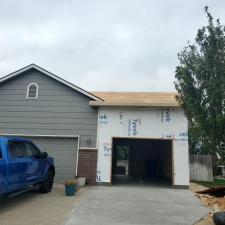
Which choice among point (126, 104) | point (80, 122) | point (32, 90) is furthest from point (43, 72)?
point (126, 104)

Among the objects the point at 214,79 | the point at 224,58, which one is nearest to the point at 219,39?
the point at 224,58

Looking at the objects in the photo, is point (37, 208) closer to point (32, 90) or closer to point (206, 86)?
point (206, 86)

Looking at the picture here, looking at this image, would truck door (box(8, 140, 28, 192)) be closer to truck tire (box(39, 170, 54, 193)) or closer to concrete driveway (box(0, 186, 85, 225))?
concrete driveway (box(0, 186, 85, 225))

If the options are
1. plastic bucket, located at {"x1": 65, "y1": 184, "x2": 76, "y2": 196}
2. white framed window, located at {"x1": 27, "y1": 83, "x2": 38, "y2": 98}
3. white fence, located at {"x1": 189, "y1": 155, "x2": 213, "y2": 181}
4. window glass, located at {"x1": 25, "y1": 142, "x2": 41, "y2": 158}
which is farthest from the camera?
white fence, located at {"x1": 189, "y1": 155, "x2": 213, "y2": 181}

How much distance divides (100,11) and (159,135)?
19.5 ft

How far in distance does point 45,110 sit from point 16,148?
225 inches

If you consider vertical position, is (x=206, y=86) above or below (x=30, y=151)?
above

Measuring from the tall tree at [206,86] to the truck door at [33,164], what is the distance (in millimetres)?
4875

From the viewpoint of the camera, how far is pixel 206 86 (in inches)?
309

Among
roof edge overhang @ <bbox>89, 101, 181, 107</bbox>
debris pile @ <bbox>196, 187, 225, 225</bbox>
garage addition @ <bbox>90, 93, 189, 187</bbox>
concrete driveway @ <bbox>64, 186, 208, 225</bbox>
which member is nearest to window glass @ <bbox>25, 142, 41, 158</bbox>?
concrete driveway @ <bbox>64, 186, 208, 225</bbox>

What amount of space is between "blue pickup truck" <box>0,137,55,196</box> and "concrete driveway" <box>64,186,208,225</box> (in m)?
1.58

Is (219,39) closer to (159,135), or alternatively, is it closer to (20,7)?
(159,135)

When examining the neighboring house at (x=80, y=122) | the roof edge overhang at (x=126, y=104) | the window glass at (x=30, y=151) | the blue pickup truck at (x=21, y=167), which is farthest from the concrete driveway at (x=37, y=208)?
the roof edge overhang at (x=126, y=104)

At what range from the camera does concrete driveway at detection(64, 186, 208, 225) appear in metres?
6.78
